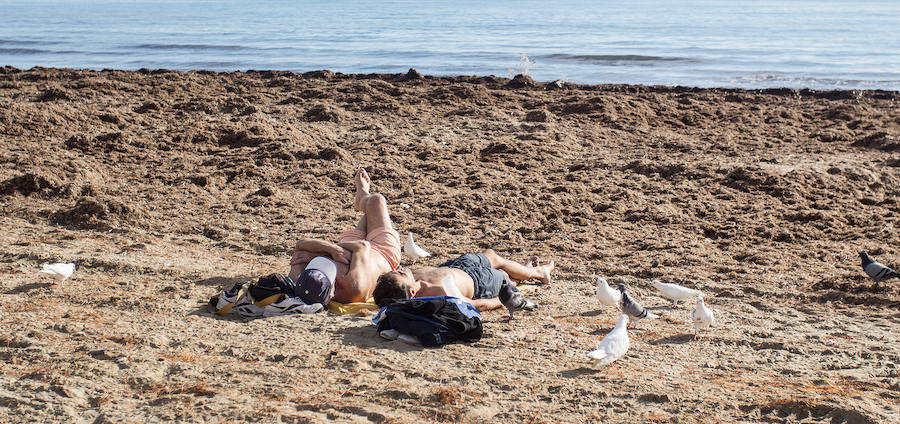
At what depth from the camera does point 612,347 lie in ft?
14.2

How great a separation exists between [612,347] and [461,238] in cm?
322

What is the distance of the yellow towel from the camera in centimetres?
532

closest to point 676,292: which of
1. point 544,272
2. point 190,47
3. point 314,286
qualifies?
point 544,272

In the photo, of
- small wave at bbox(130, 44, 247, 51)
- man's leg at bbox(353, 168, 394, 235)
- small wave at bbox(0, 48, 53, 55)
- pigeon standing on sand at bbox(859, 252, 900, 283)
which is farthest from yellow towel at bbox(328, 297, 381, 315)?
small wave at bbox(0, 48, 53, 55)

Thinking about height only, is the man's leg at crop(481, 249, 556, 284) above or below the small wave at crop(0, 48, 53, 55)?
below

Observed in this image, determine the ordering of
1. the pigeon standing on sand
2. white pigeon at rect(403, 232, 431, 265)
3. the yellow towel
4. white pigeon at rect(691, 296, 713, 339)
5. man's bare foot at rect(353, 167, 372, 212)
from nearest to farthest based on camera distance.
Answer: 1. white pigeon at rect(691, 296, 713, 339)
2. the yellow towel
3. the pigeon standing on sand
4. man's bare foot at rect(353, 167, 372, 212)
5. white pigeon at rect(403, 232, 431, 265)

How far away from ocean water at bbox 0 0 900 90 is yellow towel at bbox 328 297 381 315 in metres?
14.9

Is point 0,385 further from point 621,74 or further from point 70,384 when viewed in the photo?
point 621,74

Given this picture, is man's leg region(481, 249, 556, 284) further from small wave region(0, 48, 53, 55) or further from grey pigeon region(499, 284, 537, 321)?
small wave region(0, 48, 53, 55)

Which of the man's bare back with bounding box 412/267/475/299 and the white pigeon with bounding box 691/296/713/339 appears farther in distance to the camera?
the man's bare back with bounding box 412/267/475/299

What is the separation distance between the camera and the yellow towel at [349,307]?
17.5ft

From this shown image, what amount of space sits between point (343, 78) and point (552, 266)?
11256 millimetres

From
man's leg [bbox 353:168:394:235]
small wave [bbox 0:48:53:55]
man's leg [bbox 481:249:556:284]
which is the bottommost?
man's leg [bbox 481:249:556:284]

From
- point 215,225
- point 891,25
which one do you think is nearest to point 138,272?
point 215,225
